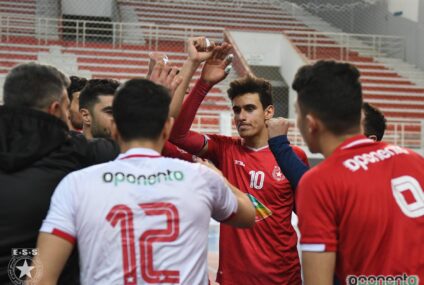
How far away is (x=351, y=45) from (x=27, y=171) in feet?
60.1

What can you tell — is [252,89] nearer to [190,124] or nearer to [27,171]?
[190,124]

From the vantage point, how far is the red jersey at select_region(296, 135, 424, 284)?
2059mm

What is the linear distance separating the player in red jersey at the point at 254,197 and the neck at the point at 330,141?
125cm

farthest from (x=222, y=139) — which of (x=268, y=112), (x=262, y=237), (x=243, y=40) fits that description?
(x=243, y=40)

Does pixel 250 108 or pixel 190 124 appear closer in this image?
pixel 190 124

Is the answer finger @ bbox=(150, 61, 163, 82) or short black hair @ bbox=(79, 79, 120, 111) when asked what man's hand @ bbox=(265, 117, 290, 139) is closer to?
finger @ bbox=(150, 61, 163, 82)

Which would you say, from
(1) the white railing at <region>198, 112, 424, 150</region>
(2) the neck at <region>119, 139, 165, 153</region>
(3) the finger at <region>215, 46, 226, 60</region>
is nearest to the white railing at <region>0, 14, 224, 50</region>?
(1) the white railing at <region>198, 112, 424, 150</region>

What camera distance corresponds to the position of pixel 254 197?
147 inches

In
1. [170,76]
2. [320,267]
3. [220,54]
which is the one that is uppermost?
[220,54]

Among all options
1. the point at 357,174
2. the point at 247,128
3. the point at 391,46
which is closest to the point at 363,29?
the point at 391,46

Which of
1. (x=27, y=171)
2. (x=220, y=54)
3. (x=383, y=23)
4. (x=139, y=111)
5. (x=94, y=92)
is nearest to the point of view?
(x=139, y=111)

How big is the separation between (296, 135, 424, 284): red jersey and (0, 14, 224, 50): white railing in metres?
14.5

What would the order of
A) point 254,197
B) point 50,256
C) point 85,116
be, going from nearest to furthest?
point 50,256 < point 85,116 < point 254,197

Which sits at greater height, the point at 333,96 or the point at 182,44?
the point at 182,44
